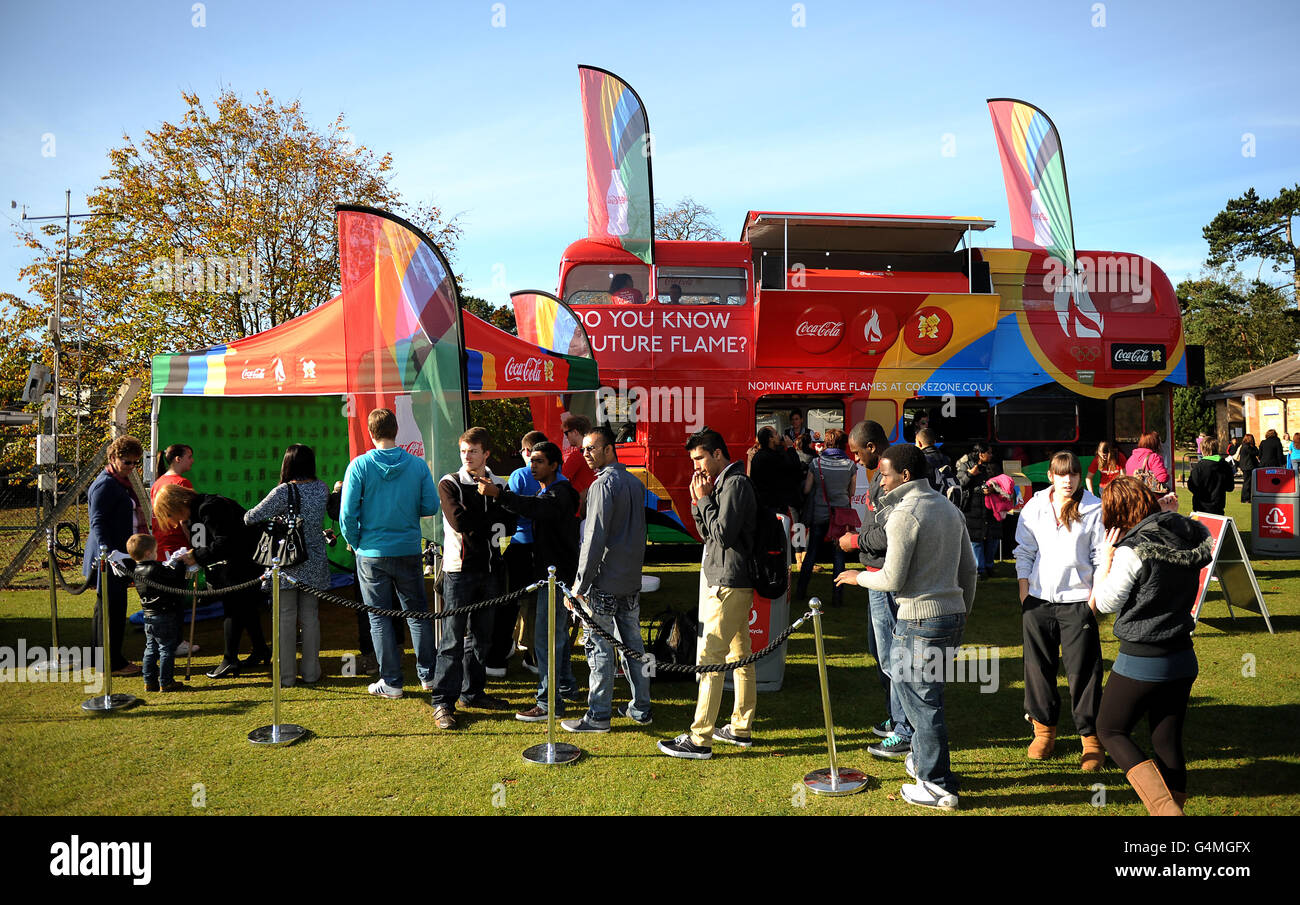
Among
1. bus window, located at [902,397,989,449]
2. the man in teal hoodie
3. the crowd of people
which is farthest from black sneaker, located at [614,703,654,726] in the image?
bus window, located at [902,397,989,449]

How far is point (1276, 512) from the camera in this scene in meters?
11.2

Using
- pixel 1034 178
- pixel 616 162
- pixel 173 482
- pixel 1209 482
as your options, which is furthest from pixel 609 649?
pixel 1209 482

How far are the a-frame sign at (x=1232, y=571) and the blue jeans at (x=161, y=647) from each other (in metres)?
8.89

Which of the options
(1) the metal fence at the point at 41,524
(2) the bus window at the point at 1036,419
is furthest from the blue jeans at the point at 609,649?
(2) the bus window at the point at 1036,419

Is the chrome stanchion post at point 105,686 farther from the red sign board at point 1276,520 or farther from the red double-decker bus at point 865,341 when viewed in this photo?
the red sign board at point 1276,520

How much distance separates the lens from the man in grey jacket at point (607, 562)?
486 cm

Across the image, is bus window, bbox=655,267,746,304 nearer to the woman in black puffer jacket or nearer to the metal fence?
the metal fence

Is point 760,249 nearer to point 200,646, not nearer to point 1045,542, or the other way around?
point 1045,542

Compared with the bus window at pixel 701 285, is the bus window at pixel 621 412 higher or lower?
lower

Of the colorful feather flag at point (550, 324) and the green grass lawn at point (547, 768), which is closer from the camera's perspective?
the green grass lawn at point (547, 768)

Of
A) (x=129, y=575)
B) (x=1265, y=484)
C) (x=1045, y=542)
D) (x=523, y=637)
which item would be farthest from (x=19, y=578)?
(x=1265, y=484)

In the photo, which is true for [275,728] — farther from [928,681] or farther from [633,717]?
[928,681]

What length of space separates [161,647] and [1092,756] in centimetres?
644

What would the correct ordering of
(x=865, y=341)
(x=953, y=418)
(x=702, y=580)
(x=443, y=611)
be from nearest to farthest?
(x=702, y=580) < (x=443, y=611) < (x=865, y=341) < (x=953, y=418)
